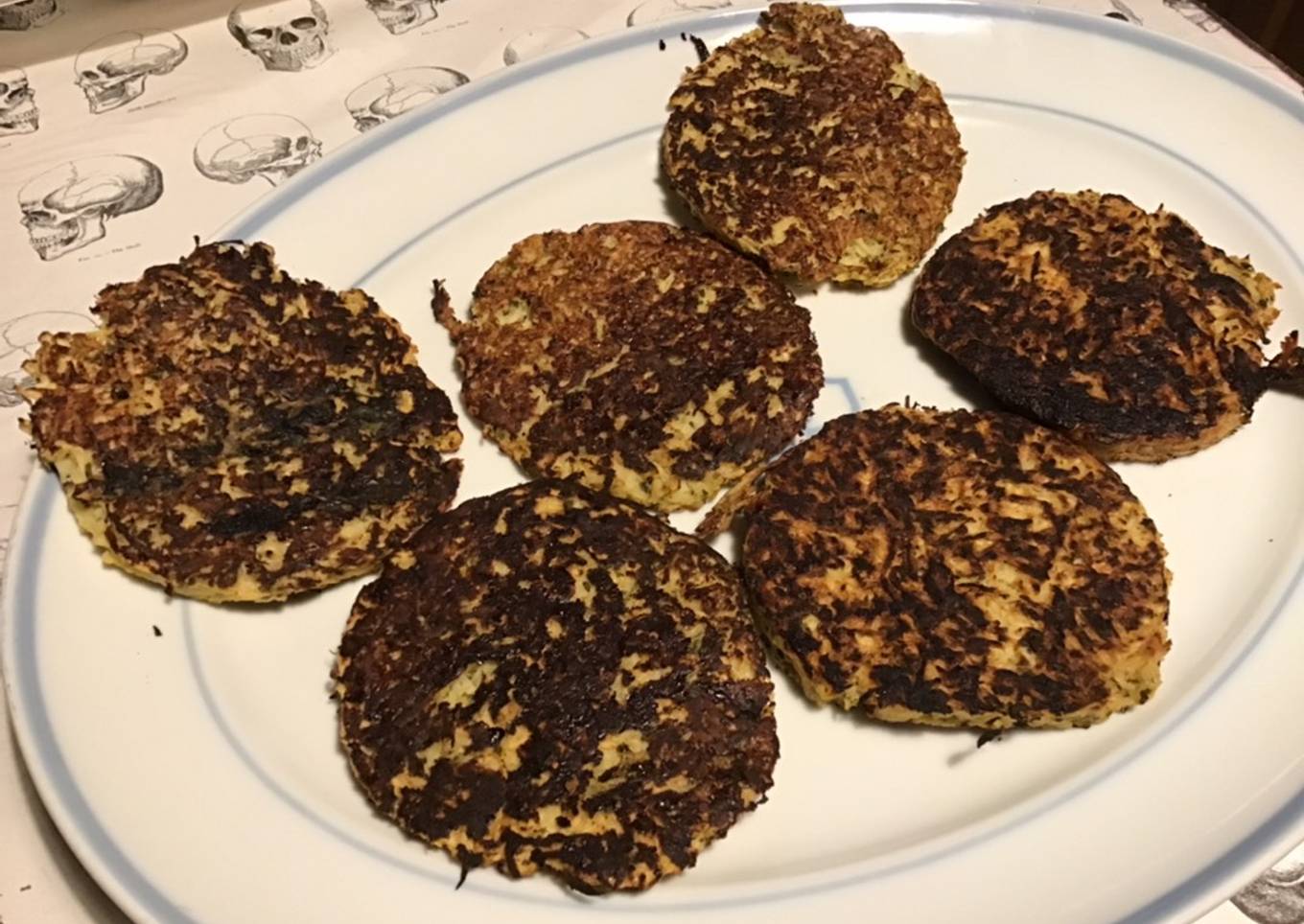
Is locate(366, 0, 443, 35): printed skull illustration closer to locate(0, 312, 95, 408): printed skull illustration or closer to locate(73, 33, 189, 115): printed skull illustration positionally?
locate(73, 33, 189, 115): printed skull illustration

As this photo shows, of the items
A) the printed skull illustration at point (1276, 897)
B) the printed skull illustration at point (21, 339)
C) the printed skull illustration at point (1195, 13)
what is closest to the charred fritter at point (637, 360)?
the printed skull illustration at point (21, 339)

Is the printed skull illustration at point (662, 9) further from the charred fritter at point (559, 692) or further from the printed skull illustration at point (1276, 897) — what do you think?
the printed skull illustration at point (1276, 897)

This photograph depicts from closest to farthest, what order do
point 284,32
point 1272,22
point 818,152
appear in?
point 818,152 < point 284,32 < point 1272,22

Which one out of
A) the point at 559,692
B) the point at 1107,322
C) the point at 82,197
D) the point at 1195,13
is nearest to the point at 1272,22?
the point at 1195,13

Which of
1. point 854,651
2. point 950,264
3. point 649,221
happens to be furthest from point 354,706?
point 950,264

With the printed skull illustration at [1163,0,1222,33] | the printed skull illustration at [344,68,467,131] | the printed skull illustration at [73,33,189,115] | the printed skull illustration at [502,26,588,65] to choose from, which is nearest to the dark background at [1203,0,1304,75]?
the printed skull illustration at [1163,0,1222,33]

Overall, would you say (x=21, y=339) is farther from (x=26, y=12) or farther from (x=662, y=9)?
(x=662, y=9)

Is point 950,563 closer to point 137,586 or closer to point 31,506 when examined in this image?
point 137,586
